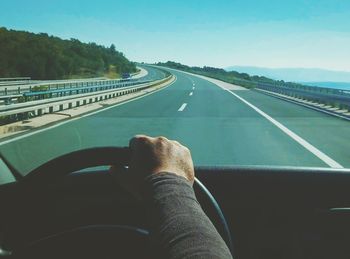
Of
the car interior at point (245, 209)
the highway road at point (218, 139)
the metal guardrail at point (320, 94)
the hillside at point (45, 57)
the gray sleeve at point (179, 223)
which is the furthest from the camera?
the metal guardrail at point (320, 94)

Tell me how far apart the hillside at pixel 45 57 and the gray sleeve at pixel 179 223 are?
3.15 metres

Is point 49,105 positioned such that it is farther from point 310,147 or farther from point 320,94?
point 320,94

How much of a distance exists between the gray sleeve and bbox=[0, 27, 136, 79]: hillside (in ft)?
10.3

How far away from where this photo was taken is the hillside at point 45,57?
4449 millimetres

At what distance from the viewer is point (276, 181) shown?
2.88m

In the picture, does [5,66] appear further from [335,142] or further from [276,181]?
[335,142]

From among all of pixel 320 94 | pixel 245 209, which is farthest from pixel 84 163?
pixel 320 94

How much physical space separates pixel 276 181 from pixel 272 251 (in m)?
0.45

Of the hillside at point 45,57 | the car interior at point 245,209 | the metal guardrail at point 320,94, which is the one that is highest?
the hillside at point 45,57

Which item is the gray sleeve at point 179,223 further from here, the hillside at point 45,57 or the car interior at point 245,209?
the hillside at point 45,57

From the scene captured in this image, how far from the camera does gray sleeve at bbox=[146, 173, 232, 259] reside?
3.58ft

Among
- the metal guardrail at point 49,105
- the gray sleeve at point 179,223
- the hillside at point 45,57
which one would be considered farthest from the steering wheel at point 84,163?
the metal guardrail at point 49,105

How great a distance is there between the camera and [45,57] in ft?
19.4

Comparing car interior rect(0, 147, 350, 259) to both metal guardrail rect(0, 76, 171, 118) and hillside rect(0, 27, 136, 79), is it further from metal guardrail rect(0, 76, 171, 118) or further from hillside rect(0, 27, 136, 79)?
metal guardrail rect(0, 76, 171, 118)
